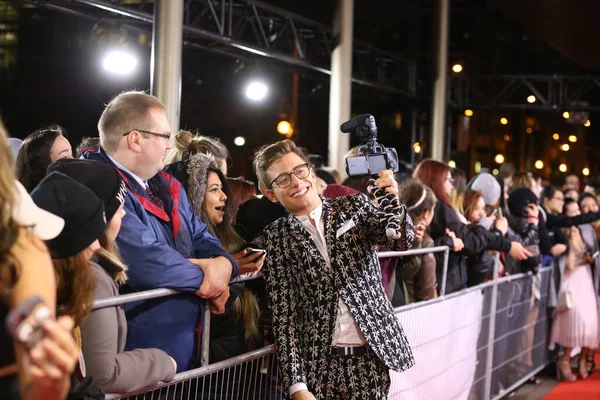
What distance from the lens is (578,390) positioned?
7625 millimetres

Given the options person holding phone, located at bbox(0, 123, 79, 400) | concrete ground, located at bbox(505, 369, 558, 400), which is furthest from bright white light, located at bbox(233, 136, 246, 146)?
person holding phone, located at bbox(0, 123, 79, 400)

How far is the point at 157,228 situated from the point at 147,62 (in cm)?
1383

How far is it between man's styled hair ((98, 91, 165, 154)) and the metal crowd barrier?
2.00 ft

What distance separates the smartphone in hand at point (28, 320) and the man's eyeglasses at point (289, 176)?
1.97 m

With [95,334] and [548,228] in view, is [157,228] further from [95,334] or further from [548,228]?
[548,228]

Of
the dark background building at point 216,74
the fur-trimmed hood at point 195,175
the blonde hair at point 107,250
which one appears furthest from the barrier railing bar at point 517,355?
the dark background building at point 216,74

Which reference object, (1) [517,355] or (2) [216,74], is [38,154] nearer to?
(1) [517,355]

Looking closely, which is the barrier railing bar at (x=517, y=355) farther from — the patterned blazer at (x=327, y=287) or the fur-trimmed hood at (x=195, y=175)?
the fur-trimmed hood at (x=195, y=175)

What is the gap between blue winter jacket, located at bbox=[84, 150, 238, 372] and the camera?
9.32ft

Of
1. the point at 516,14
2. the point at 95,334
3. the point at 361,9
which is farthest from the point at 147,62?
the point at 95,334

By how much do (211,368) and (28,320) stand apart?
1.78 metres

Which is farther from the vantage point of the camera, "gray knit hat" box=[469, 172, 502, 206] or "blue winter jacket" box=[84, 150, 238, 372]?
"gray knit hat" box=[469, 172, 502, 206]

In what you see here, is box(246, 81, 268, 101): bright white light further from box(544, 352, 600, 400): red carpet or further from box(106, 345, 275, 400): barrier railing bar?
box(106, 345, 275, 400): barrier railing bar

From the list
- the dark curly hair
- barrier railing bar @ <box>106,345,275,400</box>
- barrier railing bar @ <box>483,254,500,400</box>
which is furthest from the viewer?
barrier railing bar @ <box>483,254,500,400</box>
